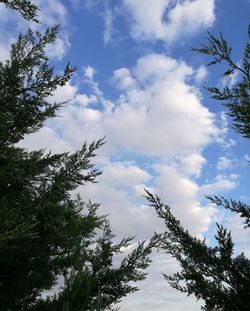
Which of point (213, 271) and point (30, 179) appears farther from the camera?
point (30, 179)

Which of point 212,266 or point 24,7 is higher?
point 24,7

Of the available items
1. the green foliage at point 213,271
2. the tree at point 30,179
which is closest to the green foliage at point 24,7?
the tree at point 30,179

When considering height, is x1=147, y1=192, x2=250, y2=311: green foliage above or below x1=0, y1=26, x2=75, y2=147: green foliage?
below

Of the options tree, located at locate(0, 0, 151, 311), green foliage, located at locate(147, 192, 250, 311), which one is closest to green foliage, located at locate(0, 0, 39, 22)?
tree, located at locate(0, 0, 151, 311)

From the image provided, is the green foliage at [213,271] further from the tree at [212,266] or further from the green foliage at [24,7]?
the green foliage at [24,7]

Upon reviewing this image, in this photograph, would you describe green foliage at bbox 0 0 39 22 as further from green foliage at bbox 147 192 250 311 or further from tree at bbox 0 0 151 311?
green foliage at bbox 147 192 250 311

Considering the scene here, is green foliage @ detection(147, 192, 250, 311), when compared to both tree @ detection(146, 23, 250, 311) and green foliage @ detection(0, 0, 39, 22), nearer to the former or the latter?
tree @ detection(146, 23, 250, 311)

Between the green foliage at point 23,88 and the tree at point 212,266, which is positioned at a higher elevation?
the green foliage at point 23,88

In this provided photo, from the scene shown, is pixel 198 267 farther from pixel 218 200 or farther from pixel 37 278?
pixel 37 278

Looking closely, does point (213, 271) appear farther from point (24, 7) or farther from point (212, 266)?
point (24, 7)

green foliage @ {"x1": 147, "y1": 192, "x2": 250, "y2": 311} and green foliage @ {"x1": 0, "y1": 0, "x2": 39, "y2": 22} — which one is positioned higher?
green foliage @ {"x1": 0, "y1": 0, "x2": 39, "y2": 22}

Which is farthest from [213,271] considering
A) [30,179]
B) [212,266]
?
[30,179]

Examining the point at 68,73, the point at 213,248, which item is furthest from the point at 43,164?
the point at 213,248

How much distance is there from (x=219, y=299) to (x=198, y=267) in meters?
0.78
